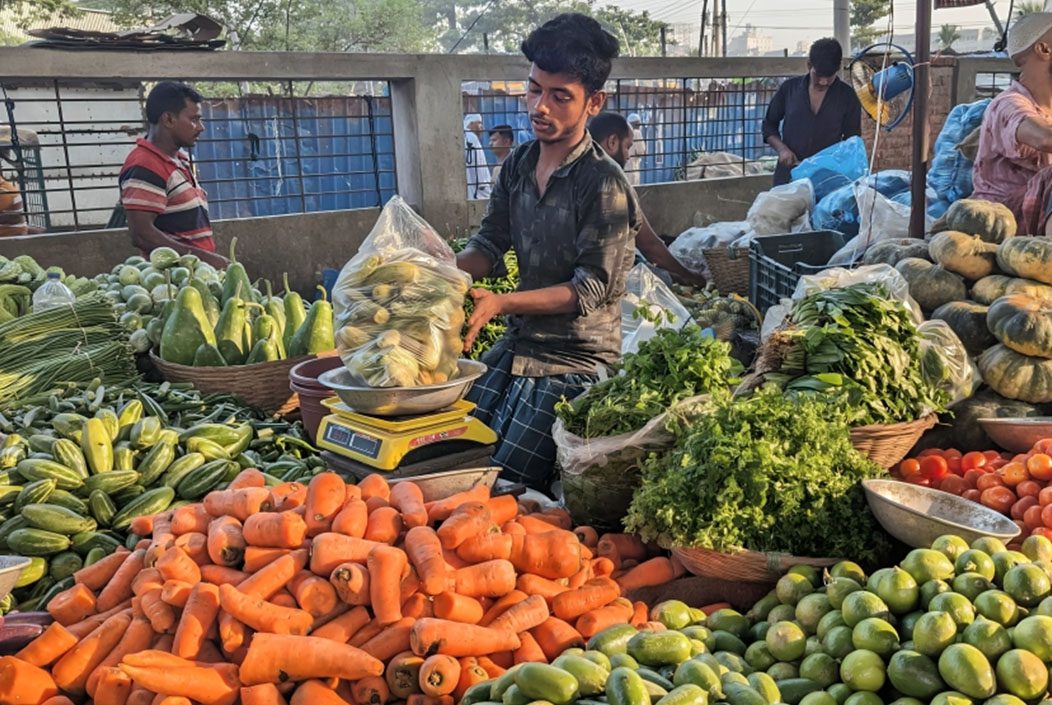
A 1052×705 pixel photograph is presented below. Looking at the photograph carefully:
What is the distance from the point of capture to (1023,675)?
1897 mm

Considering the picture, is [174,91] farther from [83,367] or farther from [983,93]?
[983,93]

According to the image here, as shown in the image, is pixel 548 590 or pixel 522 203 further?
pixel 522 203

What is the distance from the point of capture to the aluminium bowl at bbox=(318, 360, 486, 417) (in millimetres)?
2764

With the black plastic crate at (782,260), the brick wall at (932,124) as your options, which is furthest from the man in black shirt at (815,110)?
the brick wall at (932,124)

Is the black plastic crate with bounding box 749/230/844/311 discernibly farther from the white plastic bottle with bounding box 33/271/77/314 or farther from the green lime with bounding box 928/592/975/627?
the white plastic bottle with bounding box 33/271/77/314

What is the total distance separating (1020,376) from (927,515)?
4.17ft

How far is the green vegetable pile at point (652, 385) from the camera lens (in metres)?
2.85

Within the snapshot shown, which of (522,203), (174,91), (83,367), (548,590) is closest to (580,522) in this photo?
(548,590)

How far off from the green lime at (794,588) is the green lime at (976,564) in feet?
1.20

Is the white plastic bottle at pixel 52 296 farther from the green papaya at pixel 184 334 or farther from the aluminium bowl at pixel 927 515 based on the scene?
the aluminium bowl at pixel 927 515

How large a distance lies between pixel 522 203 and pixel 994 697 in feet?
7.76

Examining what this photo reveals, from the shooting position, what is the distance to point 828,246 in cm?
546

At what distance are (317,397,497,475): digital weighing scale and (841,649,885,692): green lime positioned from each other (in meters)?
1.37

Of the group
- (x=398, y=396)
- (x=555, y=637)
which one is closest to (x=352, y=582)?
(x=555, y=637)
